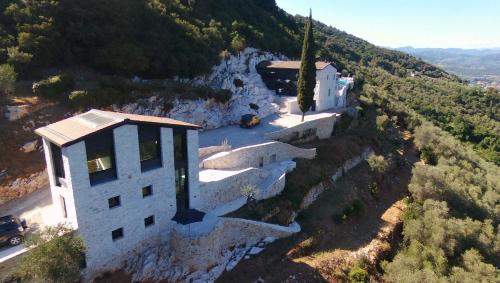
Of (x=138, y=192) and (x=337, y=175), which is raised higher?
(x=138, y=192)

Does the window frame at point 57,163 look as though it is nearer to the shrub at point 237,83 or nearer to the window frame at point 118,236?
the window frame at point 118,236

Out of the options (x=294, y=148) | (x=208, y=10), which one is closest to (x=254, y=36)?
(x=208, y=10)

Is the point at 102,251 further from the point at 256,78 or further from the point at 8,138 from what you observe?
the point at 256,78

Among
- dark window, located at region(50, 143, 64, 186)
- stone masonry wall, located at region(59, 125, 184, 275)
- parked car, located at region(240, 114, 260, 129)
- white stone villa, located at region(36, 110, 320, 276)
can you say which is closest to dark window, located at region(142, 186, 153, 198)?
white stone villa, located at region(36, 110, 320, 276)

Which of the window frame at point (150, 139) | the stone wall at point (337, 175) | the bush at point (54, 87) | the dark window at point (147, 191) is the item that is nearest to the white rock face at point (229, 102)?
the bush at point (54, 87)

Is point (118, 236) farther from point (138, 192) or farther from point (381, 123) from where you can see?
point (381, 123)

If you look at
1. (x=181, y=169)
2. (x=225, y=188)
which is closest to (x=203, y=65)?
(x=225, y=188)
